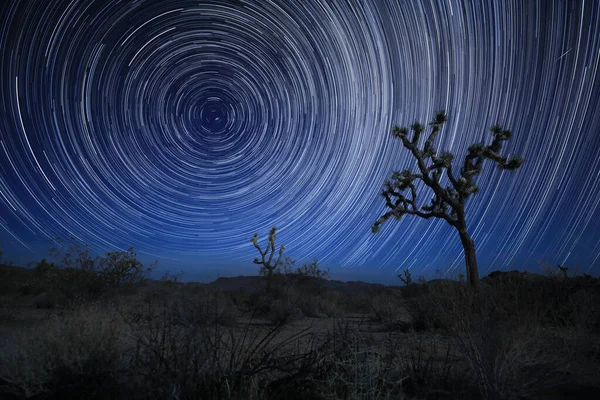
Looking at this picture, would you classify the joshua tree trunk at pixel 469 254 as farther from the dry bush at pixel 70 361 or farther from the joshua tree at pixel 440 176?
the dry bush at pixel 70 361

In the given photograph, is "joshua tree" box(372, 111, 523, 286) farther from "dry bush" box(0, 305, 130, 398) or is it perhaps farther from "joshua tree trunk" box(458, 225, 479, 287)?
"dry bush" box(0, 305, 130, 398)

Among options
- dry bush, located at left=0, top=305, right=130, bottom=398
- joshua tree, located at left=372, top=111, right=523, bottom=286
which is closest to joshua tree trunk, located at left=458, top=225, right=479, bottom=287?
joshua tree, located at left=372, top=111, right=523, bottom=286

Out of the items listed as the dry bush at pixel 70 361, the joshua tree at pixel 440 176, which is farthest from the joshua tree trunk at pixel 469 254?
the dry bush at pixel 70 361

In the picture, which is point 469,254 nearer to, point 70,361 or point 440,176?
point 440,176

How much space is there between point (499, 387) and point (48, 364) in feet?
16.9

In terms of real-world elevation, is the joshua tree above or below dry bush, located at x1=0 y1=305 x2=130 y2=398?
above

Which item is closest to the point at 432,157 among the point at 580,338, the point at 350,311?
the point at 350,311

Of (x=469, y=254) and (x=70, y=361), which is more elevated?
(x=469, y=254)

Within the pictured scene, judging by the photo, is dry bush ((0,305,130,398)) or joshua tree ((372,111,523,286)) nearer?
dry bush ((0,305,130,398))

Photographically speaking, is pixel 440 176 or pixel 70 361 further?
pixel 440 176

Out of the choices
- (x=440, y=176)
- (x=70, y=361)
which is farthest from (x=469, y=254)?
(x=70, y=361)

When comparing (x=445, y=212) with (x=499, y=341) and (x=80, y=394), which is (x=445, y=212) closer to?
(x=499, y=341)

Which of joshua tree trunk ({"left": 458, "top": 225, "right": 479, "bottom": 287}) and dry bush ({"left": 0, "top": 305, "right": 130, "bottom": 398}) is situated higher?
joshua tree trunk ({"left": 458, "top": 225, "right": 479, "bottom": 287})

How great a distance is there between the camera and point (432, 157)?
64.7ft
